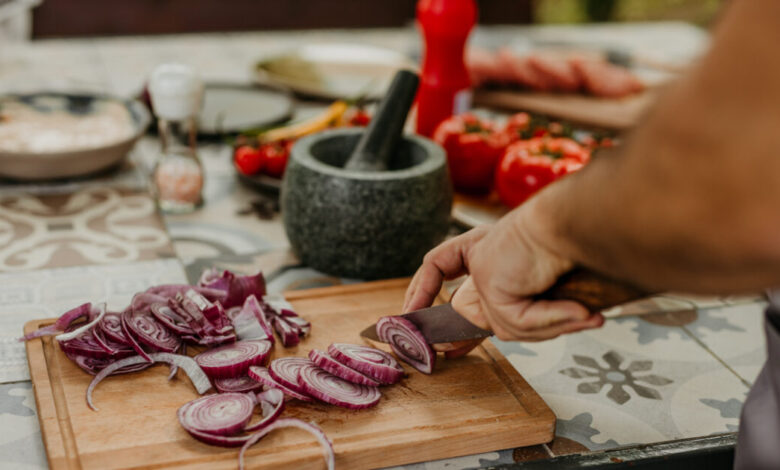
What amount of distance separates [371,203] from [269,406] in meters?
0.47

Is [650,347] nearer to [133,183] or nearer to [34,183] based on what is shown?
[133,183]

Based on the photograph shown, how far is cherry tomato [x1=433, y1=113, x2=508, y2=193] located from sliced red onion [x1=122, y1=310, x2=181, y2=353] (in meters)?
0.81

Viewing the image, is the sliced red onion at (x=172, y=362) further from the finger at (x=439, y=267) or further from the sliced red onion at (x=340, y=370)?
the finger at (x=439, y=267)

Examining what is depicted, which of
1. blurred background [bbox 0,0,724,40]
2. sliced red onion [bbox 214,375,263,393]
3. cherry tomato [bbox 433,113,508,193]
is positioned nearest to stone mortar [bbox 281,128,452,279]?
cherry tomato [bbox 433,113,508,193]

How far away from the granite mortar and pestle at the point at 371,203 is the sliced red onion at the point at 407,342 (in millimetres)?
253

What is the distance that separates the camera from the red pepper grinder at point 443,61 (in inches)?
73.5

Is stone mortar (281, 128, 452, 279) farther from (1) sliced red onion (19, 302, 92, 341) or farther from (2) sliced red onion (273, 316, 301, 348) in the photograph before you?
(1) sliced red onion (19, 302, 92, 341)

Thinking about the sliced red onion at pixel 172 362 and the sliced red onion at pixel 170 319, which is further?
the sliced red onion at pixel 170 319

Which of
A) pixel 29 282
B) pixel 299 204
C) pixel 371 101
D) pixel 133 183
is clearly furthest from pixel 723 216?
pixel 371 101

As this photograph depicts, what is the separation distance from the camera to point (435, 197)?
56.5 inches

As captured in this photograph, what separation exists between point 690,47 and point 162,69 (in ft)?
8.07

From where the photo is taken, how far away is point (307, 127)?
2062 mm

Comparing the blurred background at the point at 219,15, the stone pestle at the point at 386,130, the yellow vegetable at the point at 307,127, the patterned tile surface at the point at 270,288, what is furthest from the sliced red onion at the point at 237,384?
the blurred background at the point at 219,15

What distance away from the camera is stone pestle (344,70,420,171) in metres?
1.46
